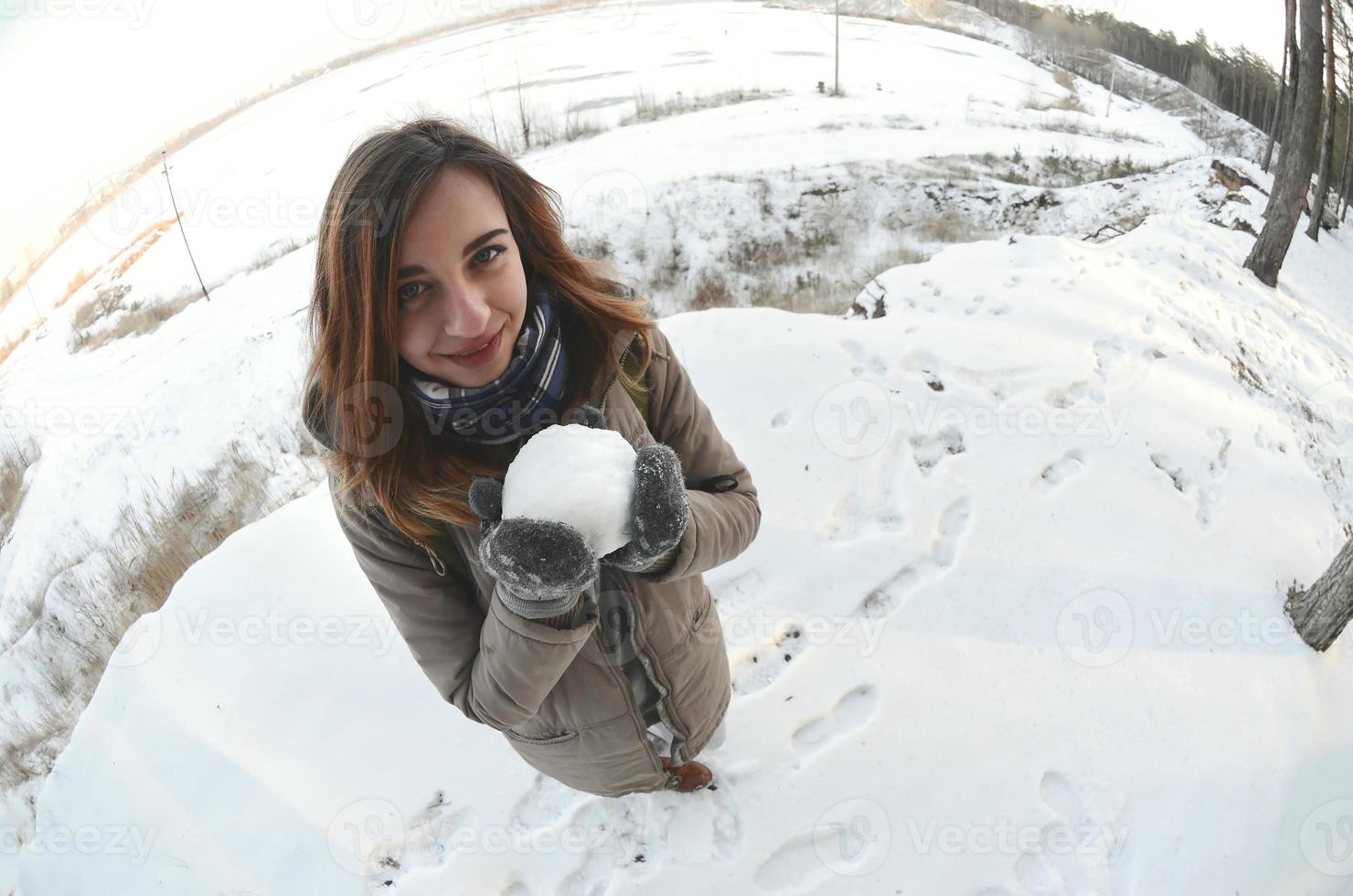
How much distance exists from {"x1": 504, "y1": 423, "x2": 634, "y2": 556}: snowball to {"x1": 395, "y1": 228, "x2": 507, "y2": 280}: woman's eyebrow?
32 centimetres

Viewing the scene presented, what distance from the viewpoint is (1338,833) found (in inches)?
78.3

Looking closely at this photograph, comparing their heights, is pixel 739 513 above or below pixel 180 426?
above

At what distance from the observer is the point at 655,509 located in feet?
3.05

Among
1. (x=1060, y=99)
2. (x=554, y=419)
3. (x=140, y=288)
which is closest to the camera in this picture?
(x=554, y=419)

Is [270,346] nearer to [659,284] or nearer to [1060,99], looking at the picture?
[659,284]

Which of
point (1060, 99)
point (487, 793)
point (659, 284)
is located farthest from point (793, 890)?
point (1060, 99)

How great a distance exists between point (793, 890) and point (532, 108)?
13760mm
